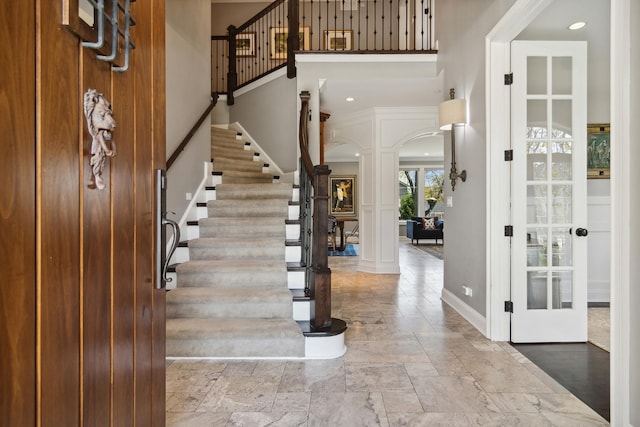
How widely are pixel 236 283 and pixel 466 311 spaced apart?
7.22 ft

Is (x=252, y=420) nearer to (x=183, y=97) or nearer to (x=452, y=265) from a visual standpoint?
(x=452, y=265)

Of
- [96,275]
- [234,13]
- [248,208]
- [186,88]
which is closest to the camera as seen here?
[96,275]

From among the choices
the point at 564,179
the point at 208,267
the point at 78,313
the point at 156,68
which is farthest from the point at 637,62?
the point at 208,267

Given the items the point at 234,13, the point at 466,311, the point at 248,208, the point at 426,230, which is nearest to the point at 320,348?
the point at 466,311

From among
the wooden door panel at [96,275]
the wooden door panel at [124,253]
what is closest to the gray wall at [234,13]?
the wooden door panel at [124,253]

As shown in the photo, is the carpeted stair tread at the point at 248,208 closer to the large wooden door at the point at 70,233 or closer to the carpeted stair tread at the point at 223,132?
the carpeted stair tread at the point at 223,132

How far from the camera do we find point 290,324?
2.91 metres

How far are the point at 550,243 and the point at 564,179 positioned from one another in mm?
533

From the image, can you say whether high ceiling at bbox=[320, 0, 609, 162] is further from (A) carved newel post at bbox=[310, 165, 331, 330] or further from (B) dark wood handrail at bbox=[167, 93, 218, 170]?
(A) carved newel post at bbox=[310, 165, 331, 330]

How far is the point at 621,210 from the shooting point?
1.74m

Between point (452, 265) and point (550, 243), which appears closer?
point (550, 243)

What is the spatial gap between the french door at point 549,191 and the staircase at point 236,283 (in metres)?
1.93

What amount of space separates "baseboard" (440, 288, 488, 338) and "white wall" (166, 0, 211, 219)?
301 centimetres

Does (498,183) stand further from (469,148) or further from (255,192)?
(255,192)
